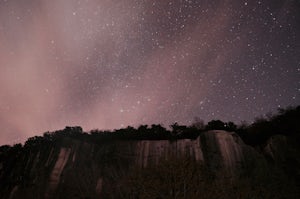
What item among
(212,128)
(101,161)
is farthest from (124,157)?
(212,128)

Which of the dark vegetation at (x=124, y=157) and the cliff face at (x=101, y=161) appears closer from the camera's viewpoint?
the dark vegetation at (x=124, y=157)

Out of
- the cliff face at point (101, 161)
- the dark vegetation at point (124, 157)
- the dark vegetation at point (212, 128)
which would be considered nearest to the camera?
the dark vegetation at point (124, 157)

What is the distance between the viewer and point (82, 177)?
38.5m

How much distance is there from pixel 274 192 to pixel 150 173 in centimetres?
1280

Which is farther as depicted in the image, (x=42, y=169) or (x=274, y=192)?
(x=42, y=169)

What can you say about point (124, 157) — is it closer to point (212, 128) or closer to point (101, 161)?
point (101, 161)

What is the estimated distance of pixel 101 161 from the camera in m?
40.4

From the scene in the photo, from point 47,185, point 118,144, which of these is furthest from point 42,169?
point 118,144

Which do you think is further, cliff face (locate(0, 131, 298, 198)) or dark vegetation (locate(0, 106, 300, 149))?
dark vegetation (locate(0, 106, 300, 149))

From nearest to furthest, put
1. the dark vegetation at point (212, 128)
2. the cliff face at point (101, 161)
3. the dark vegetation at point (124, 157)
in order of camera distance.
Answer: the dark vegetation at point (124, 157) → the cliff face at point (101, 161) → the dark vegetation at point (212, 128)

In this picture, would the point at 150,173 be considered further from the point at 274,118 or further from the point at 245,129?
the point at 274,118

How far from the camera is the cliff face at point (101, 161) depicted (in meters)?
35.4

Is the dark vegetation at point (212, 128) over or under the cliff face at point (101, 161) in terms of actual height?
over

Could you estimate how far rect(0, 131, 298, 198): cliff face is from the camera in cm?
3544
